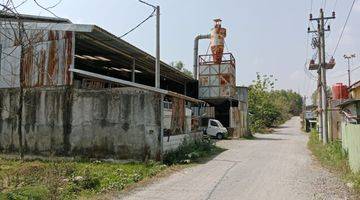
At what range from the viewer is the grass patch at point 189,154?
1691cm

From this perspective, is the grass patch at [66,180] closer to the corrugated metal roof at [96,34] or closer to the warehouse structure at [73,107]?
the warehouse structure at [73,107]

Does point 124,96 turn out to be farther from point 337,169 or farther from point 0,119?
point 337,169

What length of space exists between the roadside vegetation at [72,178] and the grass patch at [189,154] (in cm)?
4

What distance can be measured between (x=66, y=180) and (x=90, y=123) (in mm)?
5720

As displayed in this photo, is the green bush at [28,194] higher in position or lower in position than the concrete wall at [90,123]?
lower

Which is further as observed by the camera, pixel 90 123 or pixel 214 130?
pixel 214 130

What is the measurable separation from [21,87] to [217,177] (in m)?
9.56

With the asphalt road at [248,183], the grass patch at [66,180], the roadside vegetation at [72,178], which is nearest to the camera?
the grass patch at [66,180]

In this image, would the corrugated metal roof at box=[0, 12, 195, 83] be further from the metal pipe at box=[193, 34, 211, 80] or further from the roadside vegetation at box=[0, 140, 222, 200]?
the metal pipe at box=[193, 34, 211, 80]

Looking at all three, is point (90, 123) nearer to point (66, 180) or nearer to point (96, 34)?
point (96, 34)

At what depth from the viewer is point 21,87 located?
17.7 meters

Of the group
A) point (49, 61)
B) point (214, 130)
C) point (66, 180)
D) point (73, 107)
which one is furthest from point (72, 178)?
point (214, 130)

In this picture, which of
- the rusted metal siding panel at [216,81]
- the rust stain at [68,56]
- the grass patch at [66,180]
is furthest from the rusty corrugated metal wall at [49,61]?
the rusted metal siding panel at [216,81]

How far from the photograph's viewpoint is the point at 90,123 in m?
16.8
